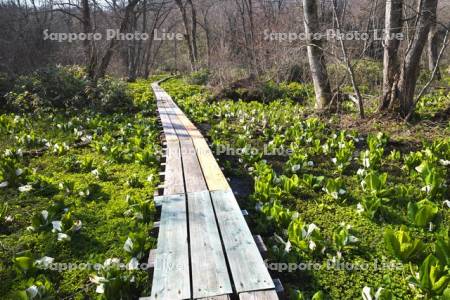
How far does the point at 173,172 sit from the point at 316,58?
506 cm

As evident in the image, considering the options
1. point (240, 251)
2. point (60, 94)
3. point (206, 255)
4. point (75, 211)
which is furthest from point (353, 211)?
point (60, 94)

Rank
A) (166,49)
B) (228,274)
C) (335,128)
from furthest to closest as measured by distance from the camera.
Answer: (166,49) < (335,128) < (228,274)

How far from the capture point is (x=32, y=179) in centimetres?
460

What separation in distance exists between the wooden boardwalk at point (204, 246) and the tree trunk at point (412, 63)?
14.5 ft

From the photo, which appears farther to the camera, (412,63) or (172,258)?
(412,63)

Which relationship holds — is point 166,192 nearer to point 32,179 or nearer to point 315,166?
point 32,179

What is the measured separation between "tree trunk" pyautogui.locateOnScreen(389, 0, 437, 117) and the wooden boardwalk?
440 cm

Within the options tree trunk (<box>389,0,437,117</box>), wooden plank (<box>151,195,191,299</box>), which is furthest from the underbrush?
wooden plank (<box>151,195,191,299</box>)

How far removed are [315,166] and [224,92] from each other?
7.36 m

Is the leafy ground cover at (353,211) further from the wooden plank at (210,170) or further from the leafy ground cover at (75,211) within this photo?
the leafy ground cover at (75,211)

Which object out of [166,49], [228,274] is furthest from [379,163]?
[166,49]

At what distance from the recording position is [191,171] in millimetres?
4695

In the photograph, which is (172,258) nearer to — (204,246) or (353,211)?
(204,246)

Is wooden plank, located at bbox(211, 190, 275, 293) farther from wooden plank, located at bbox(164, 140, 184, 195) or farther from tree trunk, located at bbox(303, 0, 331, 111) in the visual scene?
tree trunk, located at bbox(303, 0, 331, 111)
